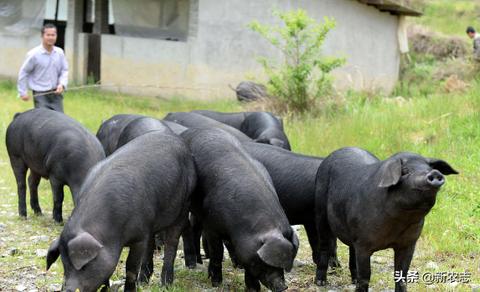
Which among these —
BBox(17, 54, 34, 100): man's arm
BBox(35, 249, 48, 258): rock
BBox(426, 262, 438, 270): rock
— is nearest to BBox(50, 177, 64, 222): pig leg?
BBox(35, 249, 48, 258): rock

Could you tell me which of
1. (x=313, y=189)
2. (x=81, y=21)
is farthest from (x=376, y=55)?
(x=313, y=189)

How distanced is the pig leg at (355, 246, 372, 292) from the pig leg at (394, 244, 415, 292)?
231 millimetres

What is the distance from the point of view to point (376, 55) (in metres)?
20.6

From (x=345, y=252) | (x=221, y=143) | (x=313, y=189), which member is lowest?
(x=345, y=252)

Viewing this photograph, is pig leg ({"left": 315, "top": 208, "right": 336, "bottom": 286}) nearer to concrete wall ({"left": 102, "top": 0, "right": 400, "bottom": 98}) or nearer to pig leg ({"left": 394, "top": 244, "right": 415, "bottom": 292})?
pig leg ({"left": 394, "top": 244, "right": 415, "bottom": 292})

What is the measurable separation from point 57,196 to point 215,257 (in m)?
2.74

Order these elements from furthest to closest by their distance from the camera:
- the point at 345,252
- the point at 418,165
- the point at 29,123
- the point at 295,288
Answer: the point at 29,123 < the point at 345,252 < the point at 295,288 < the point at 418,165

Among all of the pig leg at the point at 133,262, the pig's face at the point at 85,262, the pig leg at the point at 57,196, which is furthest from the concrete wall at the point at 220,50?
the pig's face at the point at 85,262

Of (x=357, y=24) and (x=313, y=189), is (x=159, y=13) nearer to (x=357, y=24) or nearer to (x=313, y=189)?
(x=357, y=24)

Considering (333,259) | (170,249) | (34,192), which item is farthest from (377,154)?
(170,249)

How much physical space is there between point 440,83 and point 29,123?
1354 cm

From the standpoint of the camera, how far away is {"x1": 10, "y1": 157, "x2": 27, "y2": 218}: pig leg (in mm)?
8875

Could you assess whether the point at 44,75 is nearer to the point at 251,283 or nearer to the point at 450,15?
the point at 251,283

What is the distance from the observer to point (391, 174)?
17.8 ft
